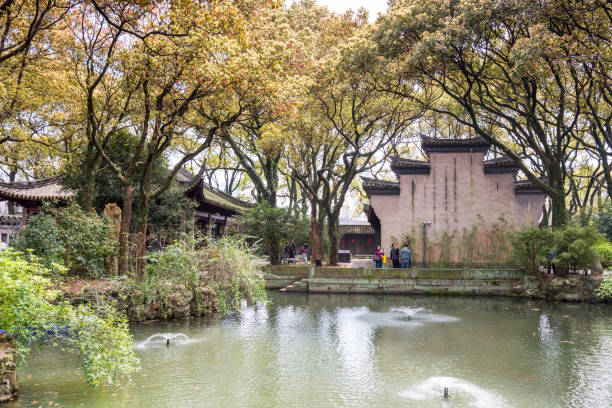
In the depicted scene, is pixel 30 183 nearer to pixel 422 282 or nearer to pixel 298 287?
pixel 298 287

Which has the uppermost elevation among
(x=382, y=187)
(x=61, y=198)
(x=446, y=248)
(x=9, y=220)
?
(x=382, y=187)

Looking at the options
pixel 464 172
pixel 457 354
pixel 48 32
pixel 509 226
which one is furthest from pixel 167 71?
pixel 509 226

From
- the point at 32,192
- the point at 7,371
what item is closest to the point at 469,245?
the point at 32,192

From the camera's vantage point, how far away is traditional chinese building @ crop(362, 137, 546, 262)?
21.5 meters

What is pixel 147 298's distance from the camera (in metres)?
10.9

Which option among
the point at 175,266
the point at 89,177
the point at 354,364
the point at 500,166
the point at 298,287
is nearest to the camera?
the point at 354,364

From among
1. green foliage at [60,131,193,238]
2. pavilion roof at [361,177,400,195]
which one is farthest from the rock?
green foliage at [60,131,193,238]

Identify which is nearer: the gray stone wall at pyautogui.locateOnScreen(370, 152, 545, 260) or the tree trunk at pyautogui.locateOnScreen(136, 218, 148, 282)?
the tree trunk at pyautogui.locateOnScreen(136, 218, 148, 282)

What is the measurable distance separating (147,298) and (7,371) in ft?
17.2

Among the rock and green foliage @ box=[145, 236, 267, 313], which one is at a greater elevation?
green foliage @ box=[145, 236, 267, 313]

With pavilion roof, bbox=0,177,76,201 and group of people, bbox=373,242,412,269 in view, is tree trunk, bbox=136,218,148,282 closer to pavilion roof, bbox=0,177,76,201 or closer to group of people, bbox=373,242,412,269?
pavilion roof, bbox=0,177,76,201

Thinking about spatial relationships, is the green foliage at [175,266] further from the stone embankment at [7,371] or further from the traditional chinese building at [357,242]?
the traditional chinese building at [357,242]

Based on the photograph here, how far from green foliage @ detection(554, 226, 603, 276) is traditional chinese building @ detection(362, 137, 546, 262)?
18.5ft

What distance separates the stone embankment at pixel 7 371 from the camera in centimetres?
553
